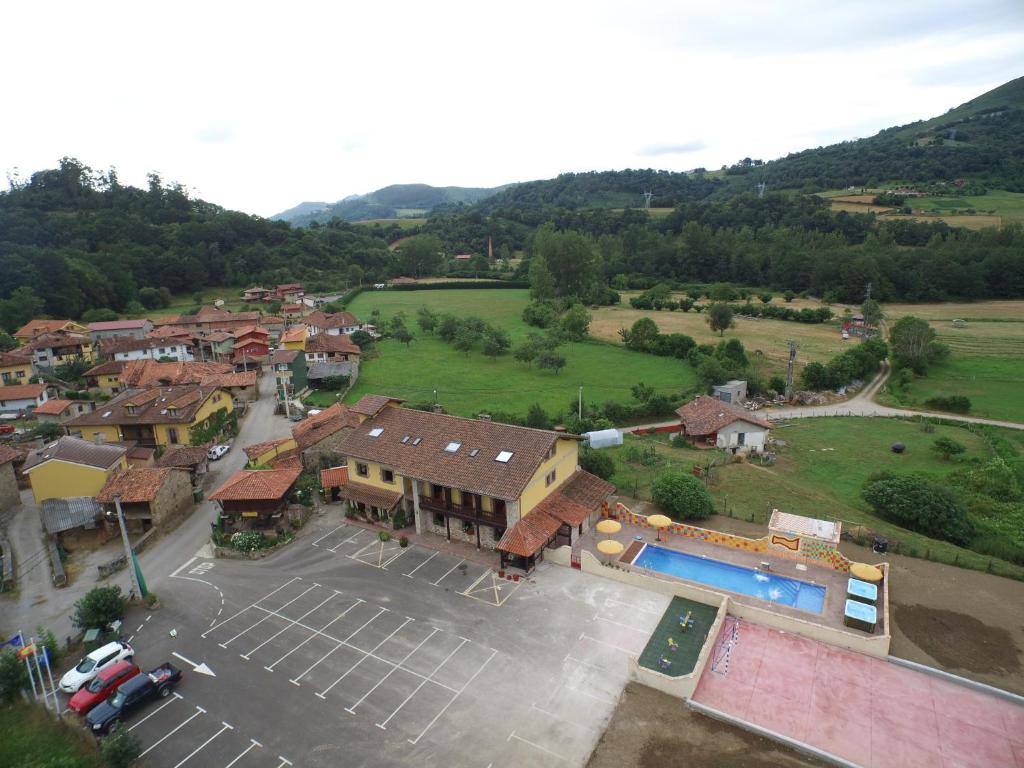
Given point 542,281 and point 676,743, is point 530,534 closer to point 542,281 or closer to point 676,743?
point 676,743

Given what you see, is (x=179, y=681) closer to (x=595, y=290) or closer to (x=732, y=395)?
(x=732, y=395)

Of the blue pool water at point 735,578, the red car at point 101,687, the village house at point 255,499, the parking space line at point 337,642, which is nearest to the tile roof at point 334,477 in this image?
the village house at point 255,499

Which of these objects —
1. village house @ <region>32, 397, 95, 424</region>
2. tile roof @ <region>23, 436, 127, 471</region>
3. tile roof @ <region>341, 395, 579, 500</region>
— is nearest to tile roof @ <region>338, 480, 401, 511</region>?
tile roof @ <region>341, 395, 579, 500</region>

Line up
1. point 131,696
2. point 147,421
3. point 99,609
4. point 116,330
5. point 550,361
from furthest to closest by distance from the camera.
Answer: point 116,330 → point 550,361 → point 147,421 → point 99,609 → point 131,696

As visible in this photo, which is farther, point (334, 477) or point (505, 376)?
point (505, 376)

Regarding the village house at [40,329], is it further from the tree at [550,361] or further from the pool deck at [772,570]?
the pool deck at [772,570]

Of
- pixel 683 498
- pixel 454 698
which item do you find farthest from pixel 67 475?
pixel 683 498

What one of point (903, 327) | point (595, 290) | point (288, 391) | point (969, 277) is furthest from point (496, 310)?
point (969, 277)
